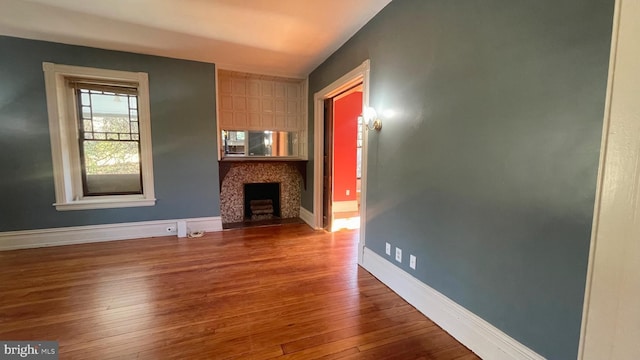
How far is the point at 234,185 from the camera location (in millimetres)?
4816

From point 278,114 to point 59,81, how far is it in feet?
9.68

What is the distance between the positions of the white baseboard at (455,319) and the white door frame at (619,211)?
47.8 inches

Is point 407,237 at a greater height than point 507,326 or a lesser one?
greater

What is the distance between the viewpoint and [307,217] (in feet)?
15.8

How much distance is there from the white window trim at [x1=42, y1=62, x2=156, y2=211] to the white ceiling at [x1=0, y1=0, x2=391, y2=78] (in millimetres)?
364

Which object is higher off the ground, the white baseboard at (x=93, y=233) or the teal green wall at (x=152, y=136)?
the teal green wall at (x=152, y=136)

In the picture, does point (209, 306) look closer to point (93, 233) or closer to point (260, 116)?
point (93, 233)

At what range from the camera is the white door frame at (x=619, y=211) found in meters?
0.49

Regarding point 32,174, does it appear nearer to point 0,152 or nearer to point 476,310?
point 0,152

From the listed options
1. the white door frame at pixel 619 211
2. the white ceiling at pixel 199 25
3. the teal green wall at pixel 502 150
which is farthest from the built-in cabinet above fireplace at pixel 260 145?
the white door frame at pixel 619 211

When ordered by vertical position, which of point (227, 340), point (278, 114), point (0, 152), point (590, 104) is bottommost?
point (227, 340)

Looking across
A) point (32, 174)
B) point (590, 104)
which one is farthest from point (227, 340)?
point (32, 174)

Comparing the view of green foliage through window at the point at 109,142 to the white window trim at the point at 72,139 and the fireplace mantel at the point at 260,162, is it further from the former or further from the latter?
the fireplace mantel at the point at 260,162

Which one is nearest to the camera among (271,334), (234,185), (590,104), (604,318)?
(604,318)
